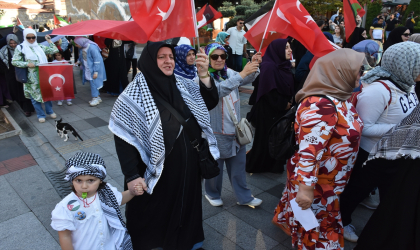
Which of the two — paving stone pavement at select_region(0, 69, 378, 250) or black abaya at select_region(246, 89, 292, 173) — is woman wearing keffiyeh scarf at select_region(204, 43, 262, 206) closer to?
paving stone pavement at select_region(0, 69, 378, 250)

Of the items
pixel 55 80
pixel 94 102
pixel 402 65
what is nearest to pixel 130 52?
pixel 94 102

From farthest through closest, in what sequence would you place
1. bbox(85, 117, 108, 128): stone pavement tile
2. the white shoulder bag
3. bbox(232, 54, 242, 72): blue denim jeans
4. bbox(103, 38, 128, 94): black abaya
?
1. bbox(232, 54, 242, 72): blue denim jeans
2. bbox(103, 38, 128, 94): black abaya
3. bbox(85, 117, 108, 128): stone pavement tile
4. the white shoulder bag

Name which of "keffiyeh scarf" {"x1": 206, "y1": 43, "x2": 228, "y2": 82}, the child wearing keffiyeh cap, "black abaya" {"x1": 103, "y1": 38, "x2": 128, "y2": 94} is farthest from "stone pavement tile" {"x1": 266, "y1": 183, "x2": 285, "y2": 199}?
"black abaya" {"x1": 103, "y1": 38, "x2": 128, "y2": 94}

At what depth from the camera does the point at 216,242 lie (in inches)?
121

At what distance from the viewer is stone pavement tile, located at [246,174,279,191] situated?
4148 millimetres

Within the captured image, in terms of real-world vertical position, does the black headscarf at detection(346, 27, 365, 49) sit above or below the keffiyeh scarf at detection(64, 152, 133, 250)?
above

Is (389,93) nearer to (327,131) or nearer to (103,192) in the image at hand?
(327,131)

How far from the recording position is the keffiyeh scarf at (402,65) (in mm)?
2551

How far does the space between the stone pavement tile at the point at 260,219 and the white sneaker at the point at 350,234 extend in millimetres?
580

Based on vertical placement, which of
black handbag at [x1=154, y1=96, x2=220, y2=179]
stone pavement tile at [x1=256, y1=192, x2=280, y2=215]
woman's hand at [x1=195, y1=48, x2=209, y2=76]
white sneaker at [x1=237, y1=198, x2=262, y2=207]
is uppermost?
woman's hand at [x1=195, y1=48, x2=209, y2=76]

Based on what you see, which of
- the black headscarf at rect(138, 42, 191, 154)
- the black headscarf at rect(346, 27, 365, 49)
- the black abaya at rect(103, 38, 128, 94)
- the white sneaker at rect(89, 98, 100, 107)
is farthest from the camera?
the black abaya at rect(103, 38, 128, 94)

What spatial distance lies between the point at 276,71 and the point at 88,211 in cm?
279

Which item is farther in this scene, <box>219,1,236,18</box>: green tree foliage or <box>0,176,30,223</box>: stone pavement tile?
<box>219,1,236,18</box>: green tree foliage

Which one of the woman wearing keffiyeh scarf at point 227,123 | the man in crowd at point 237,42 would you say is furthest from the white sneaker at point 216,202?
the man in crowd at point 237,42
